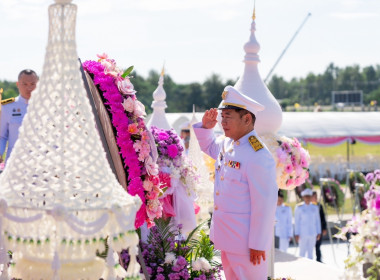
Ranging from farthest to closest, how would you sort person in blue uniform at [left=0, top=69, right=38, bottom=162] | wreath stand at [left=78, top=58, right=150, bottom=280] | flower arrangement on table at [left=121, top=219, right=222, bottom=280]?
person in blue uniform at [left=0, top=69, right=38, bottom=162] < flower arrangement on table at [left=121, top=219, right=222, bottom=280] < wreath stand at [left=78, top=58, right=150, bottom=280]

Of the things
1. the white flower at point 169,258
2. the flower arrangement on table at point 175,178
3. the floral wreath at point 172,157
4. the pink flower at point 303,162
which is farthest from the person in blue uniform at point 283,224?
the white flower at point 169,258

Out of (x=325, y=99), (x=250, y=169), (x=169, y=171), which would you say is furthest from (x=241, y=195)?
(x=325, y=99)

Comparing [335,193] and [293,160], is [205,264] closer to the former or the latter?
[293,160]

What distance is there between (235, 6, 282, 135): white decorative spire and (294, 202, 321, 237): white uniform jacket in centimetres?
439

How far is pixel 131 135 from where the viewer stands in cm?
384

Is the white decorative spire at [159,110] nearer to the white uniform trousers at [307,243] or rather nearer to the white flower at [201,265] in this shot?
the white uniform trousers at [307,243]

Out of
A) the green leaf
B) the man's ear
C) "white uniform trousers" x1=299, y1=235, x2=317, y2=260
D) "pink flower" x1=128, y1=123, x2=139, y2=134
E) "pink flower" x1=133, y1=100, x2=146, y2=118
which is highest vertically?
the green leaf

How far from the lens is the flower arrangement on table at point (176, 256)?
4.41 m

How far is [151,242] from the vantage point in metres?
4.66

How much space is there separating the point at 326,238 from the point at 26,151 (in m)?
9.58

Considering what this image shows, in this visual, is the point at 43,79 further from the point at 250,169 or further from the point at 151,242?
the point at 151,242

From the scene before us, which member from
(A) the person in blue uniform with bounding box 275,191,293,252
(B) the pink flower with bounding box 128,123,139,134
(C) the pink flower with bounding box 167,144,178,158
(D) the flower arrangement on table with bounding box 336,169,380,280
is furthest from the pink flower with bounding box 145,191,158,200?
(A) the person in blue uniform with bounding box 275,191,293,252

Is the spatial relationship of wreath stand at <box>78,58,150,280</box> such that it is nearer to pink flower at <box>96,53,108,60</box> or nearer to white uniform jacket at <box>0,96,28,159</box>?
pink flower at <box>96,53,108,60</box>

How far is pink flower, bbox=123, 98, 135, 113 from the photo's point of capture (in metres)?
3.84
